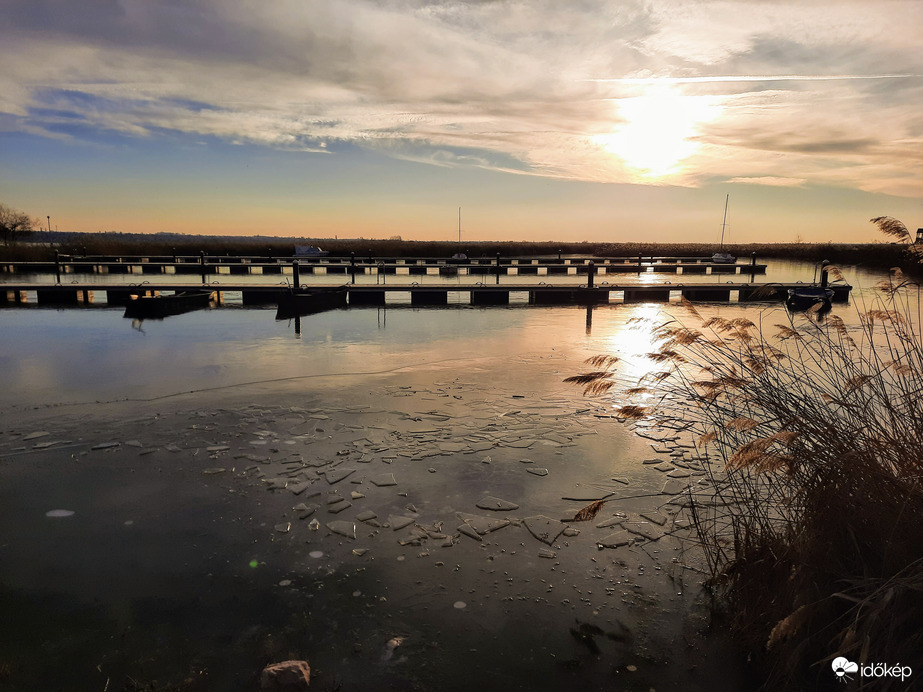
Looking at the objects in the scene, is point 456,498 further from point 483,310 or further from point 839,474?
point 483,310

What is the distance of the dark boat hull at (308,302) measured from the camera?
19500 millimetres

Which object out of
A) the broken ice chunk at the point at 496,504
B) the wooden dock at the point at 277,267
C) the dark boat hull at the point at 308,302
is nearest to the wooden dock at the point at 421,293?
the dark boat hull at the point at 308,302

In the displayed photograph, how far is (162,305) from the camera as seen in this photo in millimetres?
19172

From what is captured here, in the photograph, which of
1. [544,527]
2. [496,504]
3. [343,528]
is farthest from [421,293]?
[544,527]

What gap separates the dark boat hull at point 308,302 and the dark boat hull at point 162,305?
3.32 m

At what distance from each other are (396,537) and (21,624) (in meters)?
2.66

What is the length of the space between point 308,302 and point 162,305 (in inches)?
189

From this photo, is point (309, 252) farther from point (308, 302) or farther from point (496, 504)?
point (496, 504)

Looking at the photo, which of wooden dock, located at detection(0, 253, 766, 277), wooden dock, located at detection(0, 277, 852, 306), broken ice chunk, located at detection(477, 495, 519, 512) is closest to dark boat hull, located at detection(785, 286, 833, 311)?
wooden dock, located at detection(0, 277, 852, 306)

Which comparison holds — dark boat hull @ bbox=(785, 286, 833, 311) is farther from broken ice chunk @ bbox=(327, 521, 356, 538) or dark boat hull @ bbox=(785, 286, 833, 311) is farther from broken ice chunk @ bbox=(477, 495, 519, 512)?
broken ice chunk @ bbox=(327, 521, 356, 538)

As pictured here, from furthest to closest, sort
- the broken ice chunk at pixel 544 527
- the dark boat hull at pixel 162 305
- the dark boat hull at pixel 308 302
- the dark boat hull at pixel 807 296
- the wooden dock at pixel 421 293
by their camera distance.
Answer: the wooden dock at pixel 421 293 → the dark boat hull at pixel 807 296 → the dark boat hull at pixel 308 302 → the dark boat hull at pixel 162 305 → the broken ice chunk at pixel 544 527

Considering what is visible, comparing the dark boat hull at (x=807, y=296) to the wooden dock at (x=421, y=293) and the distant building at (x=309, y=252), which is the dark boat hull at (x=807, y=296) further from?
the distant building at (x=309, y=252)

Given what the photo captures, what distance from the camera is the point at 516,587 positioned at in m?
4.26

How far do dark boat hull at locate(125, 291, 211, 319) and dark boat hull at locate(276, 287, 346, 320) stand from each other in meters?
3.32
